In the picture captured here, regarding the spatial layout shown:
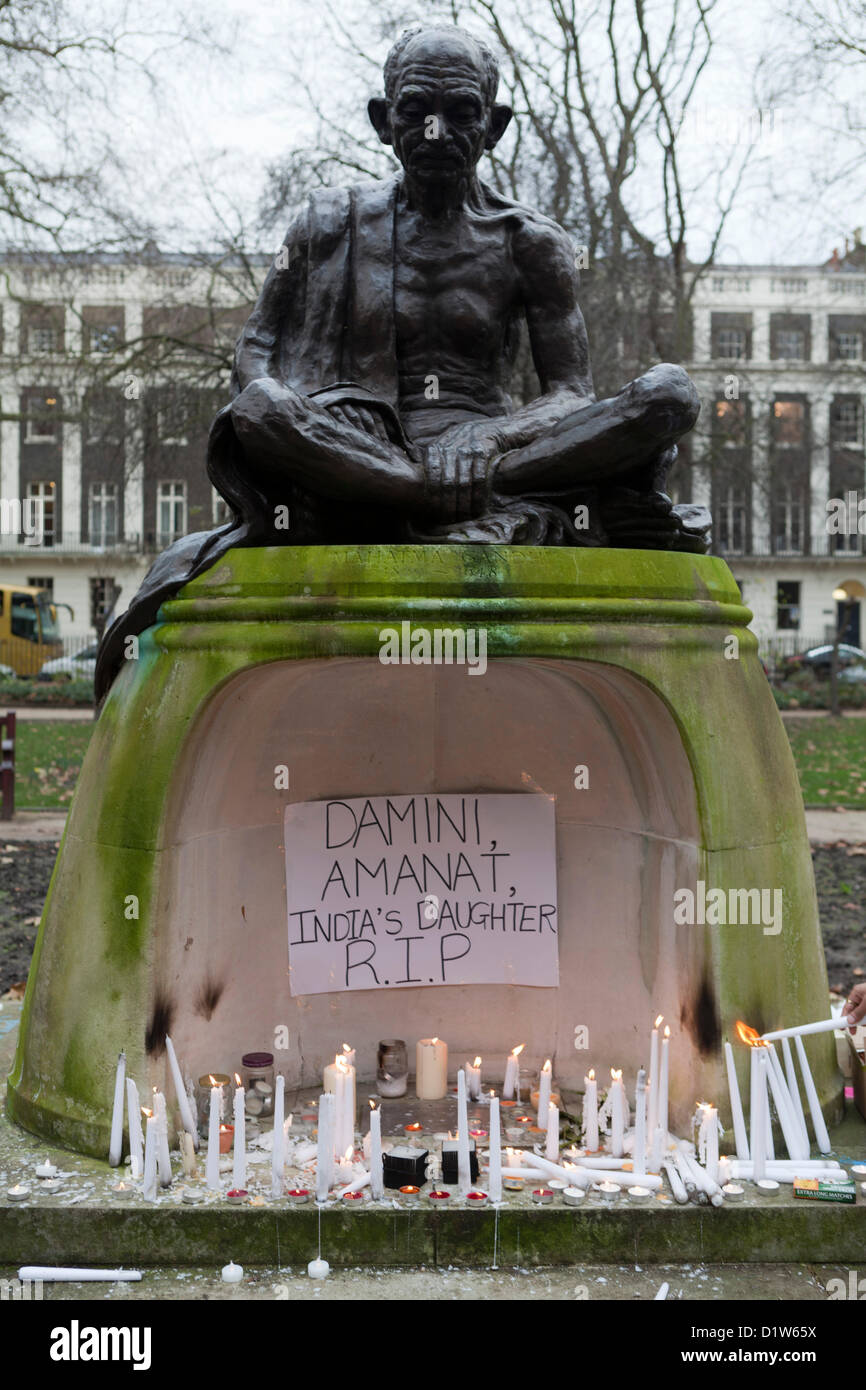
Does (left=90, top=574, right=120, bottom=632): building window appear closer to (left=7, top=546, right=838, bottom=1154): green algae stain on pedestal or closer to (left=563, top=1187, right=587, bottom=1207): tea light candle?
(left=7, top=546, right=838, bottom=1154): green algae stain on pedestal

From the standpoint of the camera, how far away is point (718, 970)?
3.49 metres

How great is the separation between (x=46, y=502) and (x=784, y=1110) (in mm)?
40730

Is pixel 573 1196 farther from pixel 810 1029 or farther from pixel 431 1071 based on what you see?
pixel 431 1071

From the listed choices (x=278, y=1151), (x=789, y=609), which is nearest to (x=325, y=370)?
(x=278, y=1151)

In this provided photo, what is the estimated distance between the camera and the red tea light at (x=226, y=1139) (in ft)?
11.8

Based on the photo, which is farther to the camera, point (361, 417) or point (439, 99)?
point (439, 99)

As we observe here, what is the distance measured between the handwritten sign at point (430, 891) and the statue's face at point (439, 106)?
6.78 feet

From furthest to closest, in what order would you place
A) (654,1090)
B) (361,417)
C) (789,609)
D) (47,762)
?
(789,609) < (47,762) < (361,417) < (654,1090)

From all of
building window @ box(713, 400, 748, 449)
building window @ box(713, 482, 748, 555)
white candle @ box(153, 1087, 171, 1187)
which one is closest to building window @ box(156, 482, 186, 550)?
building window @ box(713, 482, 748, 555)

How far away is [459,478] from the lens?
3572mm

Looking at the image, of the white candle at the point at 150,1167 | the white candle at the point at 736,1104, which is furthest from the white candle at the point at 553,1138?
the white candle at the point at 150,1167

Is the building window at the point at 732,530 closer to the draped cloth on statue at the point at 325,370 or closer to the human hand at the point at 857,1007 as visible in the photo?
the draped cloth on statue at the point at 325,370

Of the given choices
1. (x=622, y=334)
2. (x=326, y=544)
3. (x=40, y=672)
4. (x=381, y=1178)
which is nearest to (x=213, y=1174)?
(x=381, y=1178)

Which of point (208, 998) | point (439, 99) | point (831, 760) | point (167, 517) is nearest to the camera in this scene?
point (439, 99)
